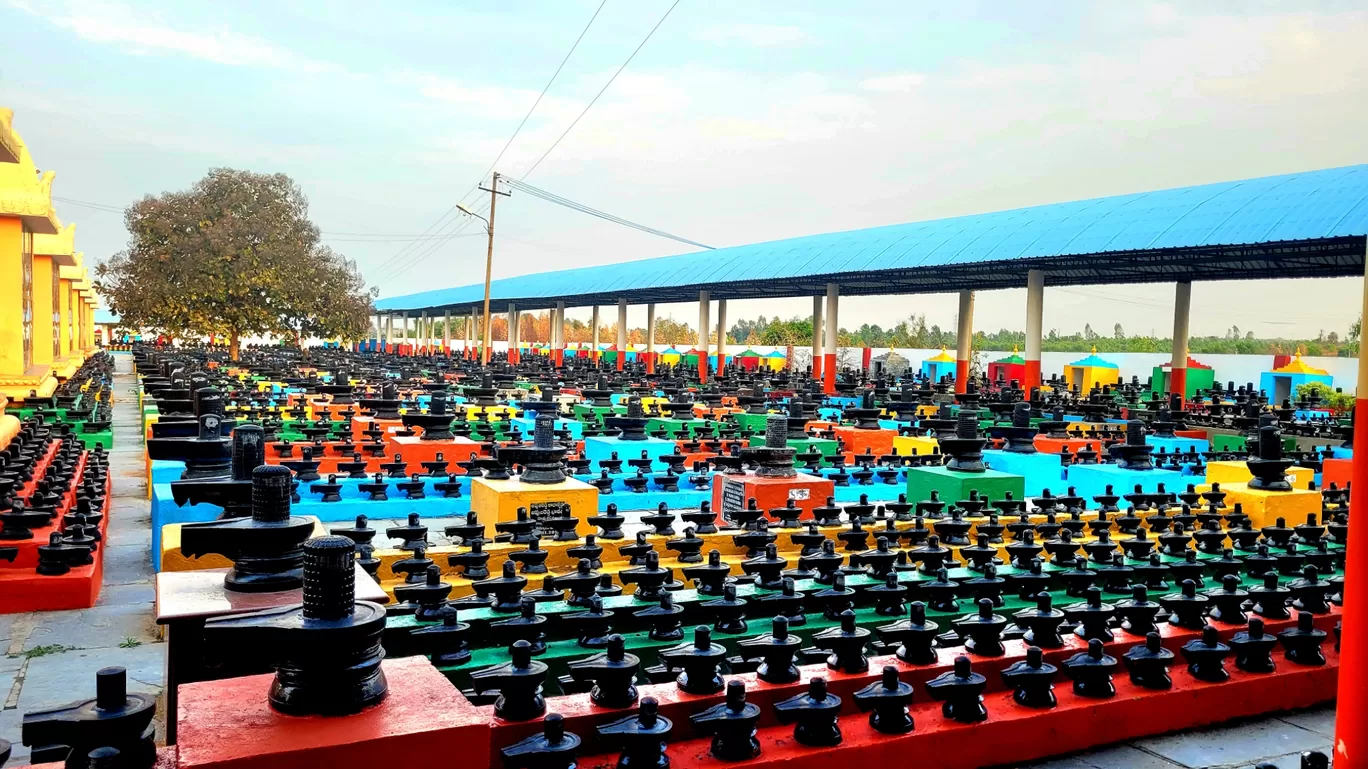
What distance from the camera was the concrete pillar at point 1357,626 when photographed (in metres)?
2.49

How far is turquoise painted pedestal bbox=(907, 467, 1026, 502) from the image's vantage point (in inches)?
341

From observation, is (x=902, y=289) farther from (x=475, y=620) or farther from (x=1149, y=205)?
(x=475, y=620)

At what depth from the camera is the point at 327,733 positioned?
226cm

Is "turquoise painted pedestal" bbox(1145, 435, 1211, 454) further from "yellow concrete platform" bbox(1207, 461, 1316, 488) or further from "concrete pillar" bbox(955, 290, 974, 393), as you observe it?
"concrete pillar" bbox(955, 290, 974, 393)

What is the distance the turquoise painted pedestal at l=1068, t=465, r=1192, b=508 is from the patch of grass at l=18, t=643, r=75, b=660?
915 cm

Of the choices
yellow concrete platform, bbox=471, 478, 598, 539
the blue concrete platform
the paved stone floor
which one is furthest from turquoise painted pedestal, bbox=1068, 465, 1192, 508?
the blue concrete platform

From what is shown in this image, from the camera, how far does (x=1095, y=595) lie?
13.8ft

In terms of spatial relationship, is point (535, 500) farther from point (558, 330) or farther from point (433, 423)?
point (558, 330)

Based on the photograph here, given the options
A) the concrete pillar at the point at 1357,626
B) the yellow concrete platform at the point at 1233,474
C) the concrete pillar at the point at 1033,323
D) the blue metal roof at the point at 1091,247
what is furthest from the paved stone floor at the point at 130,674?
the concrete pillar at the point at 1033,323

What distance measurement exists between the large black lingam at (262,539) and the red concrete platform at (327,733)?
0.58m

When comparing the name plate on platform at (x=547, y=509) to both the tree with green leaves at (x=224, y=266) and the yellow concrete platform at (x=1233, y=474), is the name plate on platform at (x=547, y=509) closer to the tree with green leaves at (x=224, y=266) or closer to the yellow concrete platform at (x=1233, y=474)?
the yellow concrete platform at (x=1233, y=474)

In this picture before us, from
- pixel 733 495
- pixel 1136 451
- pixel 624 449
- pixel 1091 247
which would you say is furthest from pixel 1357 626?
A: pixel 1091 247

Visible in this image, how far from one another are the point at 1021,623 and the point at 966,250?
65.8ft

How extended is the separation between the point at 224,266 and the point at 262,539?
102 ft
